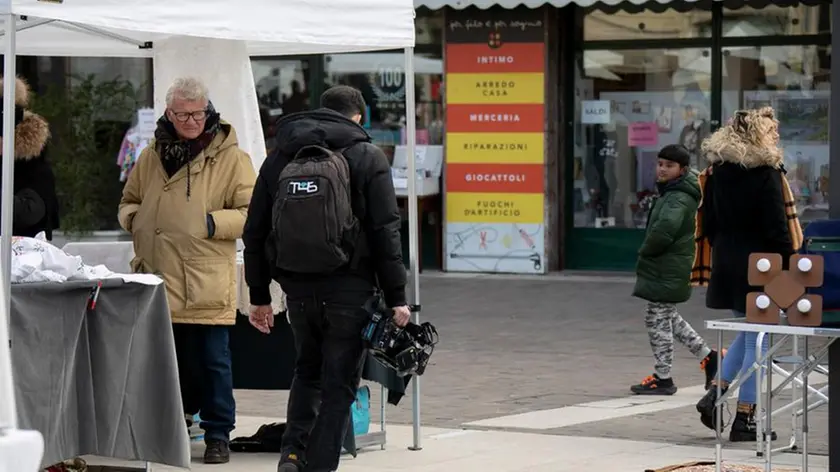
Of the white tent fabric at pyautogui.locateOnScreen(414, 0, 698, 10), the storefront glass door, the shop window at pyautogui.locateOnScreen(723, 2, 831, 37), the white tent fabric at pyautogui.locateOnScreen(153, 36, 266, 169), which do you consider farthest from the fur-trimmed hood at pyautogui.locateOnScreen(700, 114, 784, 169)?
the shop window at pyautogui.locateOnScreen(723, 2, 831, 37)

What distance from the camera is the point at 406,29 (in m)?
7.82

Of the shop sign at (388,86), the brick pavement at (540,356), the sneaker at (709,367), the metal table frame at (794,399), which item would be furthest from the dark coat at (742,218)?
the shop sign at (388,86)

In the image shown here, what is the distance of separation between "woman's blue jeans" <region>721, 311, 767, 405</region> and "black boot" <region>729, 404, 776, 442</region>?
0.05 meters

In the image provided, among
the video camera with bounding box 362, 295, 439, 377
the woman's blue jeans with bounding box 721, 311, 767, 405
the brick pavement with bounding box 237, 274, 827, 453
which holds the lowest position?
the brick pavement with bounding box 237, 274, 827, 453

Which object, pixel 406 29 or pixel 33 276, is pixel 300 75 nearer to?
pixel 406 29

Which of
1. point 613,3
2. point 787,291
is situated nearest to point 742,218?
point 787,291

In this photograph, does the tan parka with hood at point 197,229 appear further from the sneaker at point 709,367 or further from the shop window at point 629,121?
the shop window at point 629,121

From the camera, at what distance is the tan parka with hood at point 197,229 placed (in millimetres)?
7480

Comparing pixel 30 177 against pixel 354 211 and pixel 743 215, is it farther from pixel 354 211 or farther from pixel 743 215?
pixel 743 215

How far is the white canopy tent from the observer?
649 cm

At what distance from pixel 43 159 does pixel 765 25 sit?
10.1 metres

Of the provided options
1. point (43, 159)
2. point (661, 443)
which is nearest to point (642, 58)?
point (661, 443)

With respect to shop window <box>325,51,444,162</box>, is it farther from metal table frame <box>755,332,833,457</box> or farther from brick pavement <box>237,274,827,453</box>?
metal table frame <box>755,332,833,457</box>

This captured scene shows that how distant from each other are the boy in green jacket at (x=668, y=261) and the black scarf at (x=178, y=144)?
333cm
